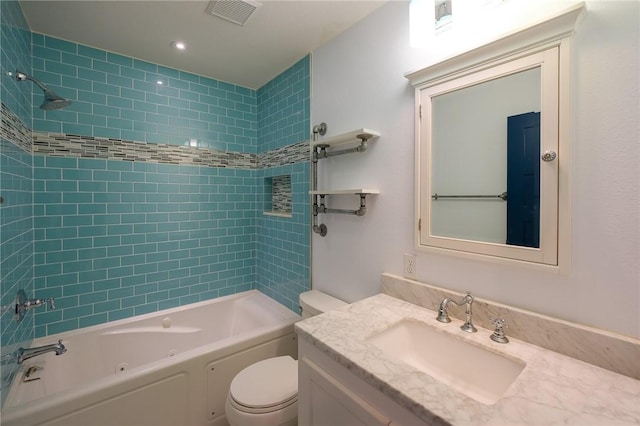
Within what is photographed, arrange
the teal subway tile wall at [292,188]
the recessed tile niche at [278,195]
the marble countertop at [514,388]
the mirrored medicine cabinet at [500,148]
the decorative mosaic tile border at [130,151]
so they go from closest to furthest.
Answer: the marble countertop at [514,388] → the mirrored medicine cabinet at [500,148] → the decorative mosaic tile border at [130,151] → the teal subway tile wall at [292,188] → the recessed tile niche at [278,195]

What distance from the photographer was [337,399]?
922mm

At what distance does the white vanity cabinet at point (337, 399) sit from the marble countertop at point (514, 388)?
1.7 inches

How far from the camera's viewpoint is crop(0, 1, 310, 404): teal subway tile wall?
1793mm

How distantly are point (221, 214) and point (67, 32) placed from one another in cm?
159

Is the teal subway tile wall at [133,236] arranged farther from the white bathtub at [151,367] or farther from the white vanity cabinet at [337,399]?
the white vanity cabinet at [337,399]

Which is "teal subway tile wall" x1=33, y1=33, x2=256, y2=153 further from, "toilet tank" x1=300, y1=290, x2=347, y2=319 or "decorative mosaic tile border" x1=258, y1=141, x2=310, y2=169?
"toilet tank" x1=300, y1=290, x2=347, y2=319

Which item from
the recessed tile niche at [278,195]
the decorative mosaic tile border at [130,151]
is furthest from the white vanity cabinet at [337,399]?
the decorative mosaic tile border at [130,151]

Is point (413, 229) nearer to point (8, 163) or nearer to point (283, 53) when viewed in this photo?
point (283, 53)

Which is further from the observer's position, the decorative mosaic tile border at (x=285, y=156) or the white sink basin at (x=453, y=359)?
the decorative mosaic tile border at (x=285, y=156)

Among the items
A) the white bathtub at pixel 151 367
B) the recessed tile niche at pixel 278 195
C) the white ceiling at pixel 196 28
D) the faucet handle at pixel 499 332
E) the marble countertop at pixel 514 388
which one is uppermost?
the white ceiling at pixel 196 28

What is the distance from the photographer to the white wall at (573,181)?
0.82 m

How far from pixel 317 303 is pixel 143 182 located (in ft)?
5.48

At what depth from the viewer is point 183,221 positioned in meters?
2.33

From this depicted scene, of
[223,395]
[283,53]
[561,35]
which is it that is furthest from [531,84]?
[223,395]
